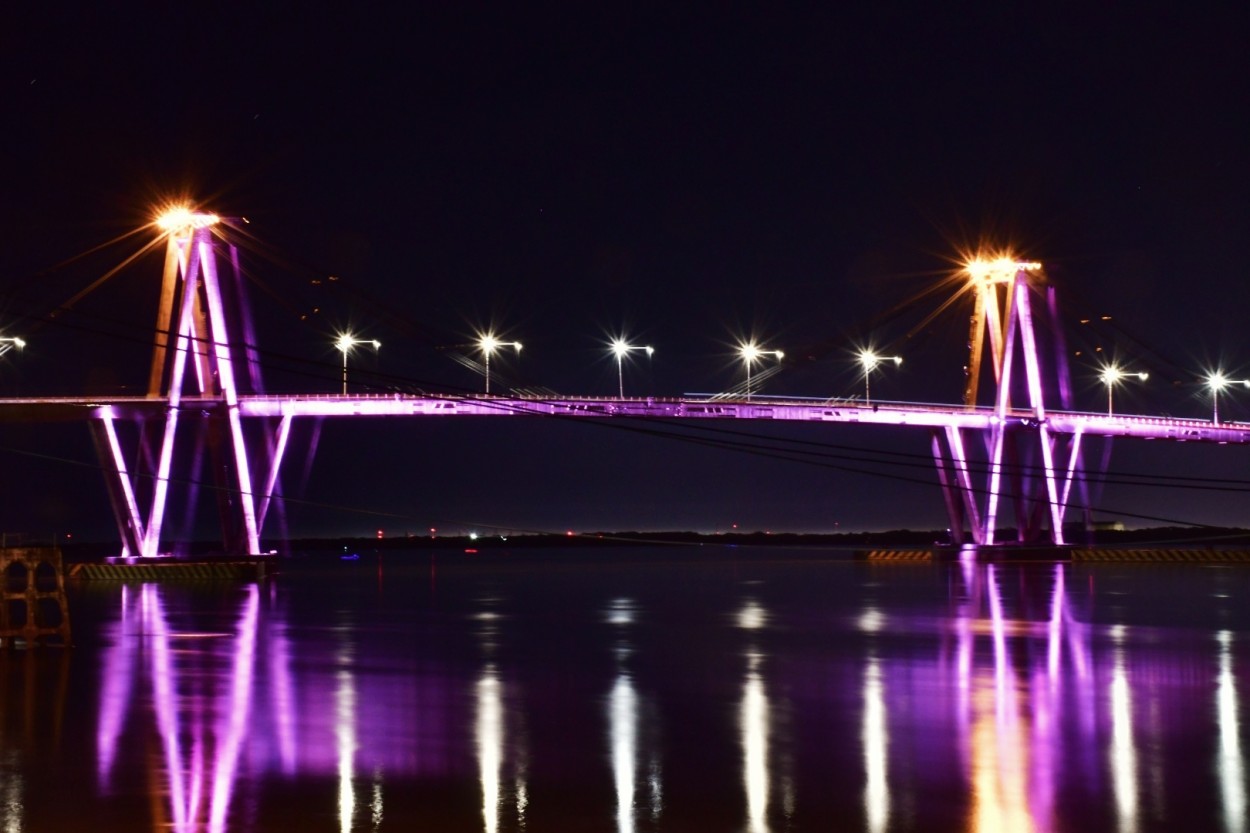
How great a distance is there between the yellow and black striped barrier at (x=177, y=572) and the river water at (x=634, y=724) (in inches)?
805

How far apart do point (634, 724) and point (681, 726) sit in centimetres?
55

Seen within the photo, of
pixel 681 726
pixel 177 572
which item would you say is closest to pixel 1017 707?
pixel 681 726

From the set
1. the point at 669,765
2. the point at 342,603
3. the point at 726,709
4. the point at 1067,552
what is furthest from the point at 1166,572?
the point at 669,765

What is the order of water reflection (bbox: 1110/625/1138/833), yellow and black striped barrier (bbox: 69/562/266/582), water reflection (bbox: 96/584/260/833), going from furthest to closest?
yellow and black striped barrier (bbox: 69/562/266/582) → water reflection (bbox: 96/584/260/833) → water reflection (bbox: 1110/625/1138/833)

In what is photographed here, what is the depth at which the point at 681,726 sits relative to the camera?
16375 millimetres

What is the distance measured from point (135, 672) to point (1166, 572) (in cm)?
4784

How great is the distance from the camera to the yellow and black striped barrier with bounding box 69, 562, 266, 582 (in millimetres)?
54844

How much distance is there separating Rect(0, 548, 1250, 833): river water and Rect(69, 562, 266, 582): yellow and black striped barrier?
20446 millimetres

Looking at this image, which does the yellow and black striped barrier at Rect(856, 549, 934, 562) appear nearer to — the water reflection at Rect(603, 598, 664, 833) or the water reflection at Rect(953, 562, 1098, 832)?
the water reflection at Rect(953, 562, 1098, 832)

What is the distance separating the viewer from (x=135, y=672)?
22.1 m

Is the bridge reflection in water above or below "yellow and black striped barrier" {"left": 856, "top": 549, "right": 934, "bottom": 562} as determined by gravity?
below

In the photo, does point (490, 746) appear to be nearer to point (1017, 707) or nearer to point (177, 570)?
point (1017, 707)

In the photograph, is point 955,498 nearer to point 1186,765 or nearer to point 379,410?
point 379,410

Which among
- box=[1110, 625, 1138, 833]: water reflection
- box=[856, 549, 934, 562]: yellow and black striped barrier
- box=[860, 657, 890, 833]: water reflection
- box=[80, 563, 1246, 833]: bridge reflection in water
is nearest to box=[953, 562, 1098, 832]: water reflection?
box=[80, 563, 1246, 833]: bridge reflection in water
